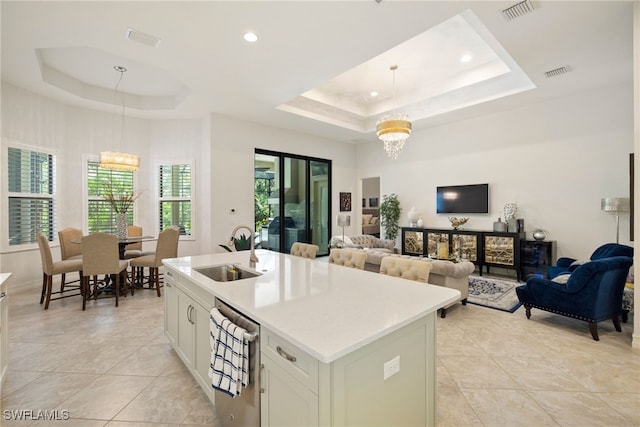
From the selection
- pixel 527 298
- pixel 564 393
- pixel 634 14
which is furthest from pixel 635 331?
pixel 634 14

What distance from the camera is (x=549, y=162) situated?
17.3 ft

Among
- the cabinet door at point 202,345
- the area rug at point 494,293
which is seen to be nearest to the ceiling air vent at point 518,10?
the area rug at point 494,293

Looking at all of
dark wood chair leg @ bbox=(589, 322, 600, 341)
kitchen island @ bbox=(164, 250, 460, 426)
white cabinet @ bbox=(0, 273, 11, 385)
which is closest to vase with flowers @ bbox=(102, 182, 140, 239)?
white cabinet @ bbox=(0, 273, 11, 385)

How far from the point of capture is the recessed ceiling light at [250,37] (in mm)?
3141

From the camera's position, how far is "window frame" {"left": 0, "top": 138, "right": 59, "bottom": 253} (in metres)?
4.43

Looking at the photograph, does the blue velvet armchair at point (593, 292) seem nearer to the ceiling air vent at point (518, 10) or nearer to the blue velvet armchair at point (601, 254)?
the blue velvet armchair at point (601, 254)

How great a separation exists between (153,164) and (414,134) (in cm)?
607

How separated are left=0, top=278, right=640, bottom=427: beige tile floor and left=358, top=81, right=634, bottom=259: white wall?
2.30 meters

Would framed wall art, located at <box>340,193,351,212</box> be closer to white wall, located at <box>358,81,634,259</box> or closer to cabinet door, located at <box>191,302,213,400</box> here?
Answer: white wall, located at <box>358,81,634,259</box>

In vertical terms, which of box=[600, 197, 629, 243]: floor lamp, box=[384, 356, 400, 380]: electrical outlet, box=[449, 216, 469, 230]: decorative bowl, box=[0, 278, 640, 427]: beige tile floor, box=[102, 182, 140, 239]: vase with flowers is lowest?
box=[0, 278, 640, 427]: beige tile floor

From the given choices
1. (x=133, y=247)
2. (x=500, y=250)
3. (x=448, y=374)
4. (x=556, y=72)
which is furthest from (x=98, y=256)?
(x=556, y=72)

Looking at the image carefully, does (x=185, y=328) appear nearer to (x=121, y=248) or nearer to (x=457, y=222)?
(x=121, y=248)

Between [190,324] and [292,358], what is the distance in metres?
1.33

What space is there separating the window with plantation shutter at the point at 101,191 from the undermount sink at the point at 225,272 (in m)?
4.39
